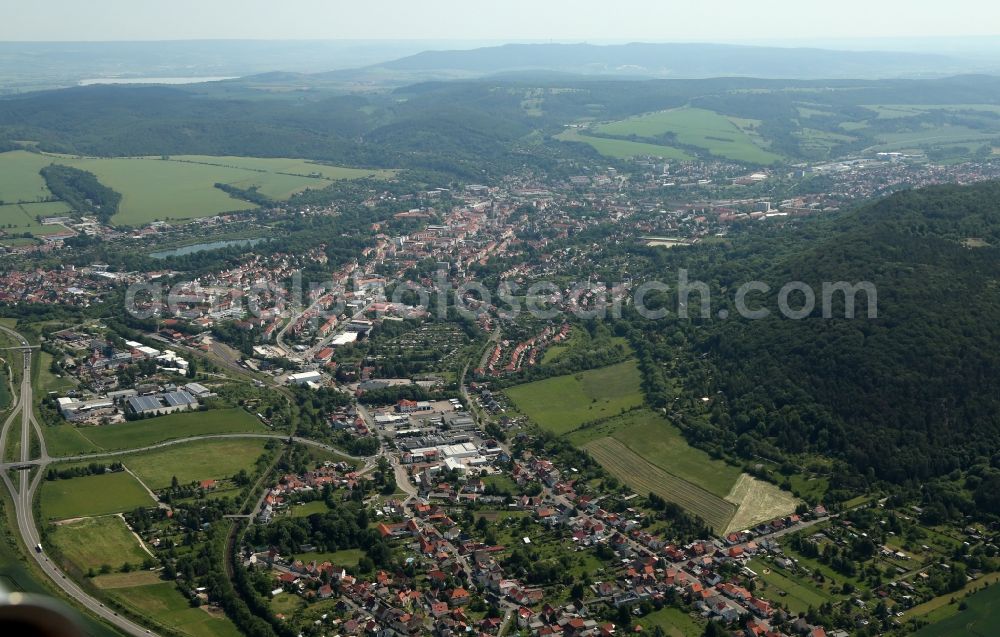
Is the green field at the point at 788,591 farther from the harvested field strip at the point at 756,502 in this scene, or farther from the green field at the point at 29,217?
the green field at the point at 29,217

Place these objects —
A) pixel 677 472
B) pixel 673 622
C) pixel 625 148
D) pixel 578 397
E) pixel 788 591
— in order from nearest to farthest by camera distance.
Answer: pixel 673 622
pixel 788 591
pixel 677 472
pixel 578 397
pixel 625 148

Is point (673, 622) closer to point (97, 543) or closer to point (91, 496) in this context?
point (97, 543)

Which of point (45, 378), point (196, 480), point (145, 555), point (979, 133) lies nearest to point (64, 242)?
point (45, 378)

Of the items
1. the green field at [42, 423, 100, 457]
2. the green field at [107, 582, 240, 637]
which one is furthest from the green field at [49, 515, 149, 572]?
the green field at [42, 423, 100, 457]

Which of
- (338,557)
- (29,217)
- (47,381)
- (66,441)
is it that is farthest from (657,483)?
(29,217)

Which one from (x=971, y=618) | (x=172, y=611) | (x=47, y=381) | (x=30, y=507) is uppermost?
(x=47, y=381)

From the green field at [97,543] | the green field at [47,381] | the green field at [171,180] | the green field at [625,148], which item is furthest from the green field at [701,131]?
the green field at [97,543]
